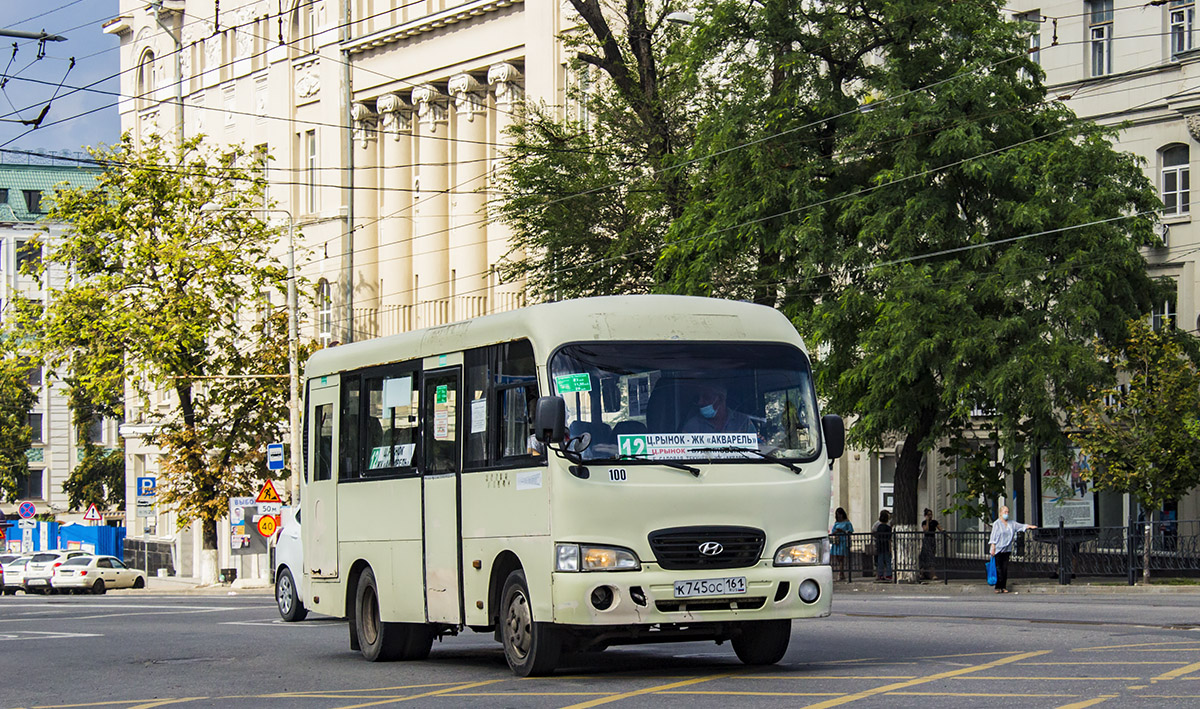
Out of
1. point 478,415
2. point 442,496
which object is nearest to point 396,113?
point 442,496

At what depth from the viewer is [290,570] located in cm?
2625

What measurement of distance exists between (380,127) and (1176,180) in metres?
31.0

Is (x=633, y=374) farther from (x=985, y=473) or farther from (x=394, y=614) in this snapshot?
(x=985, y=473)

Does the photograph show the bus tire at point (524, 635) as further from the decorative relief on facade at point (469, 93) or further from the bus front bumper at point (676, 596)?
the decorative relief on facade at point (469, 93)

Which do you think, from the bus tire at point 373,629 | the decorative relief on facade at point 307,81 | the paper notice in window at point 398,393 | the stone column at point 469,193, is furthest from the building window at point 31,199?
the paper notice in window at point 398,393

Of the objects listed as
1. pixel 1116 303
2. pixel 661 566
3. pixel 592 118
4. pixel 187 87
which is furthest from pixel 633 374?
pixel 187 87

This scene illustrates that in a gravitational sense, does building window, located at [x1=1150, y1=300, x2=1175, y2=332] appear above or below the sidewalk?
above

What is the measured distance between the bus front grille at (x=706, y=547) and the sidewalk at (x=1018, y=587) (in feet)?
63.8

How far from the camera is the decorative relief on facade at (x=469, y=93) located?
61.6m

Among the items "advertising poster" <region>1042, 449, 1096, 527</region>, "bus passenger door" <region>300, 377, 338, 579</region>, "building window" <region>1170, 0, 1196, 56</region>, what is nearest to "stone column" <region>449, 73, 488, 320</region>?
"advertising poster" <region>1042, 449, 1096, 527</region>

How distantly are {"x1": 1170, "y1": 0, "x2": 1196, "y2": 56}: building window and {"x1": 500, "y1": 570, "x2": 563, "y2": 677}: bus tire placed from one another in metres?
31.7

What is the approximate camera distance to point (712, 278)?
3922 centimetres

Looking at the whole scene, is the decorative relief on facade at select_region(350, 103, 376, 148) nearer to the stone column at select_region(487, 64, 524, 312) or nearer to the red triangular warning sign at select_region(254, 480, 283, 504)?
the stone column at select_region(487, 64, 524, 312)

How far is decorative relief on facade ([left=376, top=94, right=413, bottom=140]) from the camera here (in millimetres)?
64875
